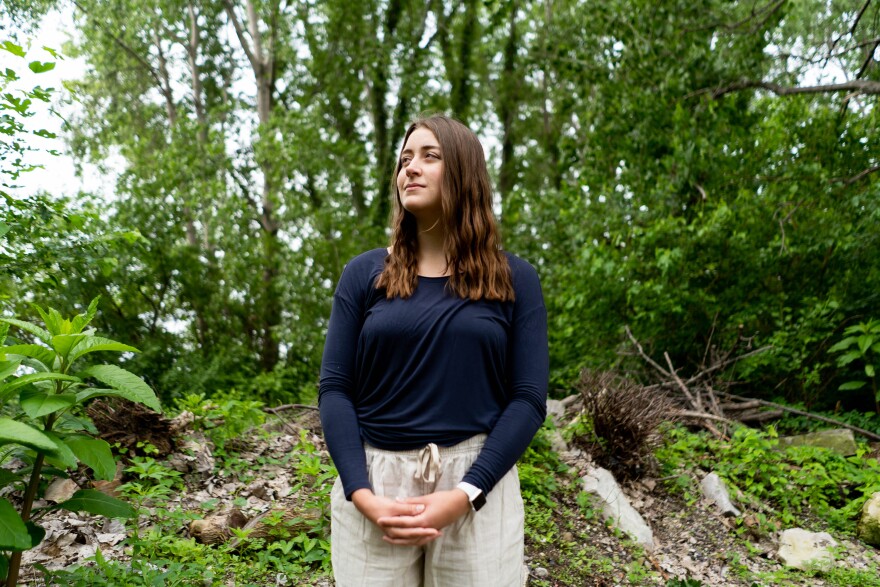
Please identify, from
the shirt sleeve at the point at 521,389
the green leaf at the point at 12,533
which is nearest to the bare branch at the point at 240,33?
the green leaf at the point at 12,533

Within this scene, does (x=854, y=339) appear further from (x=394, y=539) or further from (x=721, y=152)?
(x=394, y=539)

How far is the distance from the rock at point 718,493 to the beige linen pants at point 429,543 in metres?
3.78

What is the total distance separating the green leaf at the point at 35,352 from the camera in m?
2.32

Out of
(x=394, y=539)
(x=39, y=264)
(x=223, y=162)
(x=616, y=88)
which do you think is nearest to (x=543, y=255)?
(x=616, y=88)

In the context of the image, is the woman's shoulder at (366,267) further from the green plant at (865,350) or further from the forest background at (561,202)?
the green plant at (865,350)

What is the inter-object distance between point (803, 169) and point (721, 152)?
94 centimetres

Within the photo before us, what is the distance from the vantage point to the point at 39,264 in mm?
3803

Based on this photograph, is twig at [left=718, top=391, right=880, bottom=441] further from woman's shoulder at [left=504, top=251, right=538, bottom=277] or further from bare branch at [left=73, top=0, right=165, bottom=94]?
bare branch at [left=73, top=0, right=165, bottom=94]

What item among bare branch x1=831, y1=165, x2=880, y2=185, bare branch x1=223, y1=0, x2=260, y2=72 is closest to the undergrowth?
bare branch x1=831, y1=165, x2=880, y2=185

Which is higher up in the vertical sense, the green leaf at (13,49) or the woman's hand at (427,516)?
the green leaf at (13,49)

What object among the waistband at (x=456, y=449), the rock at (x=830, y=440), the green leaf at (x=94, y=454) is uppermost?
the waistband at (x=456, y=449)

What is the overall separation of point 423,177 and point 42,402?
4.77 ft

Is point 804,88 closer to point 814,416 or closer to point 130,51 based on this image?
point 814,416

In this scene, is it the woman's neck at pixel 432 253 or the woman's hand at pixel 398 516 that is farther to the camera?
the woman's neck at pixel 432 253
